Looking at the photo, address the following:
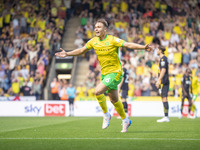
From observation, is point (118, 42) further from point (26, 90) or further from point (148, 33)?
point (148, 33)

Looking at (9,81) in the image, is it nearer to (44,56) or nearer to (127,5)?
(44,56)

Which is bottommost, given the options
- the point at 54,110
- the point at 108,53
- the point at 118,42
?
the point at 54,110

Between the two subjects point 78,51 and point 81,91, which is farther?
point 81,91

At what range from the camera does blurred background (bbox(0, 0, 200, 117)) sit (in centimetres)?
2181

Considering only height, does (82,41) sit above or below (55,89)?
above

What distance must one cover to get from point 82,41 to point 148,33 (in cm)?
411

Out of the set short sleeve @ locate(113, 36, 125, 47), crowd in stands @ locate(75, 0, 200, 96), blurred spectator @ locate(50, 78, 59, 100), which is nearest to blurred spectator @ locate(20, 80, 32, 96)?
blurred spectator @ locate(50, 78, 59, 100)

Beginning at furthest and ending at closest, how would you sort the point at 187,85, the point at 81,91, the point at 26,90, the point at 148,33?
1. the point at 148,33
2. the point at 26,90
3. the point at 81,91
4. the point at 187,85

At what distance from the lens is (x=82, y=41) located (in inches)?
977

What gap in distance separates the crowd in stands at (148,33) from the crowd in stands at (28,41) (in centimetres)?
173

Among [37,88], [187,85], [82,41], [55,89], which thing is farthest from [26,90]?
[187,85]

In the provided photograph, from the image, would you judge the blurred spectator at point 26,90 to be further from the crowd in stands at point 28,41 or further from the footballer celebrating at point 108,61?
the footballer celebrating at point 108,61

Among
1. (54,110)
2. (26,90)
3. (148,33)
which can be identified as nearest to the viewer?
(54,110)

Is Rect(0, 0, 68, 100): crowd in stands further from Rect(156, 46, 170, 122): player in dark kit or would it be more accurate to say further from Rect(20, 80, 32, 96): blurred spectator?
Rect(156, 46, 170, 122): player in dark kit
